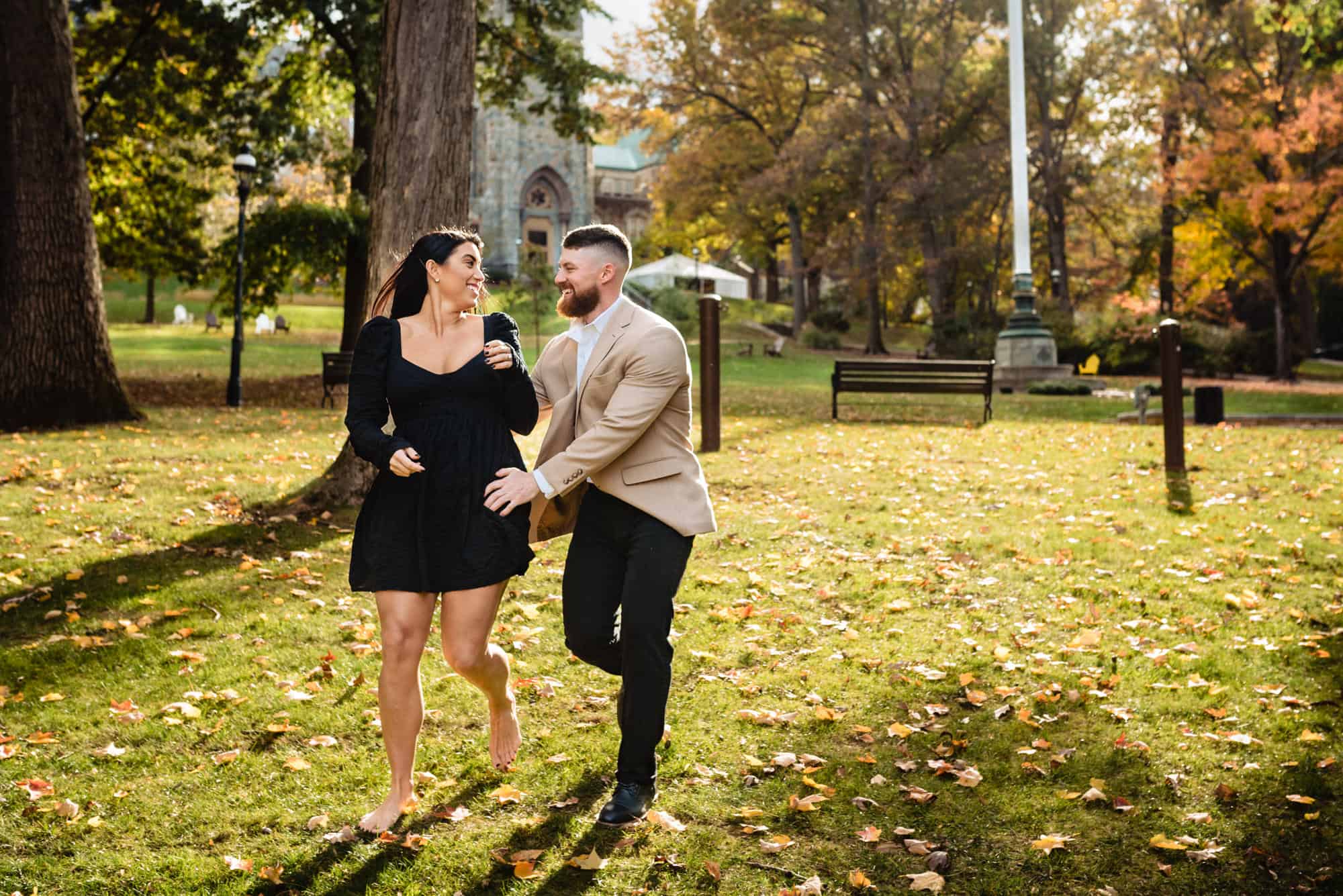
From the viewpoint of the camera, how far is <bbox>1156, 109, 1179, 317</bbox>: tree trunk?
33312 millimetres

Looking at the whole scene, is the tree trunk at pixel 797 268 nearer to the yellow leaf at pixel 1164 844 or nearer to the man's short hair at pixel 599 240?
the man's short hair at pixel 599 240

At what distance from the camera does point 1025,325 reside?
27.7 m

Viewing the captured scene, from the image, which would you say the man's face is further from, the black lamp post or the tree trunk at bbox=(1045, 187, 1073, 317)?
the tree trunk at bbox=(1045, 187, 1073, 317)

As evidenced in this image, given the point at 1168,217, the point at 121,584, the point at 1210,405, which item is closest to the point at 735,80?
Answer: the point at 1168,217

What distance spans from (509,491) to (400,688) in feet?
2.64

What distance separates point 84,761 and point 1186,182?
32735 millimetres

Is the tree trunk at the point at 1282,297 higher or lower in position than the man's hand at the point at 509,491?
higher

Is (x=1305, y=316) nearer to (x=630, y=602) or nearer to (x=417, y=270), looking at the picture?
(x=630, y=602)

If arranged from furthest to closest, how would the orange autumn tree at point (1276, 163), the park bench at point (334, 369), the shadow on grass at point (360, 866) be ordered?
the orange autumn tree at point (1276, 163)
the park bench at point (334, 369)
the shadow on grass at point (360, 866)

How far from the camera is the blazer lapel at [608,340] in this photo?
13.5 ft

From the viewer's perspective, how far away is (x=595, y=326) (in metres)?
4.20

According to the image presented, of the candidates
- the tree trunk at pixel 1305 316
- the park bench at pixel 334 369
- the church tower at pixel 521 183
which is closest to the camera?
the park bench at pixel 334 369

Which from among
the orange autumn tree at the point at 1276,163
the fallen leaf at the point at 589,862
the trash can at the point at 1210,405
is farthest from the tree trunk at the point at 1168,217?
the fallen leaf at the point at 589,862

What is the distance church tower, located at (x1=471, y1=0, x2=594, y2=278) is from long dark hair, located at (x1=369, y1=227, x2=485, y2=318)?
177 feet
